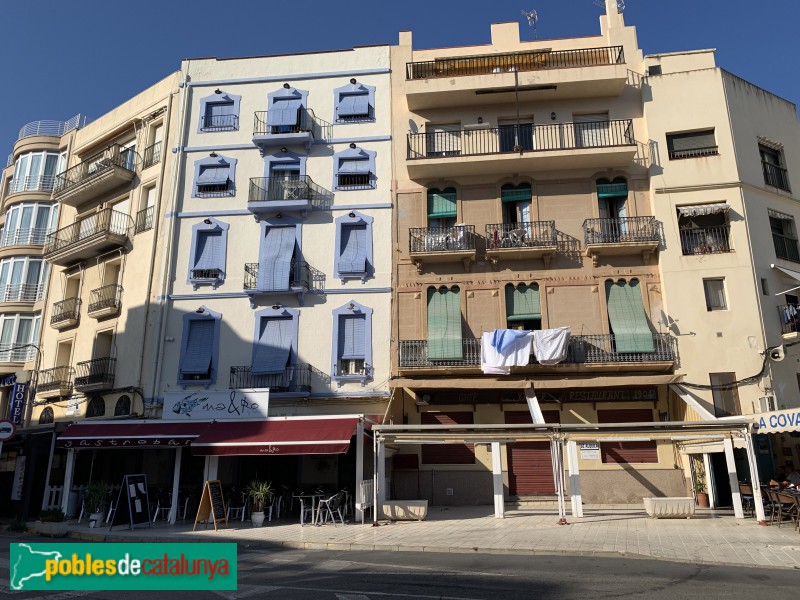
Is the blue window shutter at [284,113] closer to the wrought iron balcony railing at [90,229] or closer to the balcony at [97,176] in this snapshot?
the balcony at [97,176]

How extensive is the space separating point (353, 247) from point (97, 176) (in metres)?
12.2

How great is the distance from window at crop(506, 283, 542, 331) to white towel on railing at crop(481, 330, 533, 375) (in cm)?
163

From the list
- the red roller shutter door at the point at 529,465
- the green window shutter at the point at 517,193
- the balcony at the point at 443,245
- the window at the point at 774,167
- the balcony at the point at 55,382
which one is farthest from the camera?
the balcony at the point at 55,382

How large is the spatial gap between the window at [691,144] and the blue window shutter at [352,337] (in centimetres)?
1311

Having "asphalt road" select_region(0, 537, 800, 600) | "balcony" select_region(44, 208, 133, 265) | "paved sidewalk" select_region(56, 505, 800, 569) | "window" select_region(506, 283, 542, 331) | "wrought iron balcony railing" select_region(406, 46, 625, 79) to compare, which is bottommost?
"asphalt road" select_region(0, 537, 800, 600)

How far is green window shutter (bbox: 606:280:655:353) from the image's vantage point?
20953 mm

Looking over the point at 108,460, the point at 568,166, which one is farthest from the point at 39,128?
the point at 568,166

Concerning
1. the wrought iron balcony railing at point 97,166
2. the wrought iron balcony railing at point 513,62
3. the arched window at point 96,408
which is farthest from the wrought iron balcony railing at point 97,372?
the wrought iron balcony railing at point 513,62

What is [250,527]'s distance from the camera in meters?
17.6

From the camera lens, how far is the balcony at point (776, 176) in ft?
76.7

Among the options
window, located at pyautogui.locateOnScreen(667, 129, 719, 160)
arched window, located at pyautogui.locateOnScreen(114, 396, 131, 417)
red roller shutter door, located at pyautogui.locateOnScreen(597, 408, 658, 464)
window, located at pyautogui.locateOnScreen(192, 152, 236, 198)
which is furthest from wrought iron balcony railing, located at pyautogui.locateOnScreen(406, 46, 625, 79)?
arched window, located at pyautogui.locateOnScreen(114, 396, 131, 417)

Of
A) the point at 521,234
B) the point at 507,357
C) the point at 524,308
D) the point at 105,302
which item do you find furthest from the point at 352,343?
the point at 105,302

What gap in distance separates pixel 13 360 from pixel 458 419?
21125mm

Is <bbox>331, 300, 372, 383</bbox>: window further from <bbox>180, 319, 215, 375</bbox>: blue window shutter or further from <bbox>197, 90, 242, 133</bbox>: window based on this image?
<bbox>197, 90, 242, 133</bbox>: window
